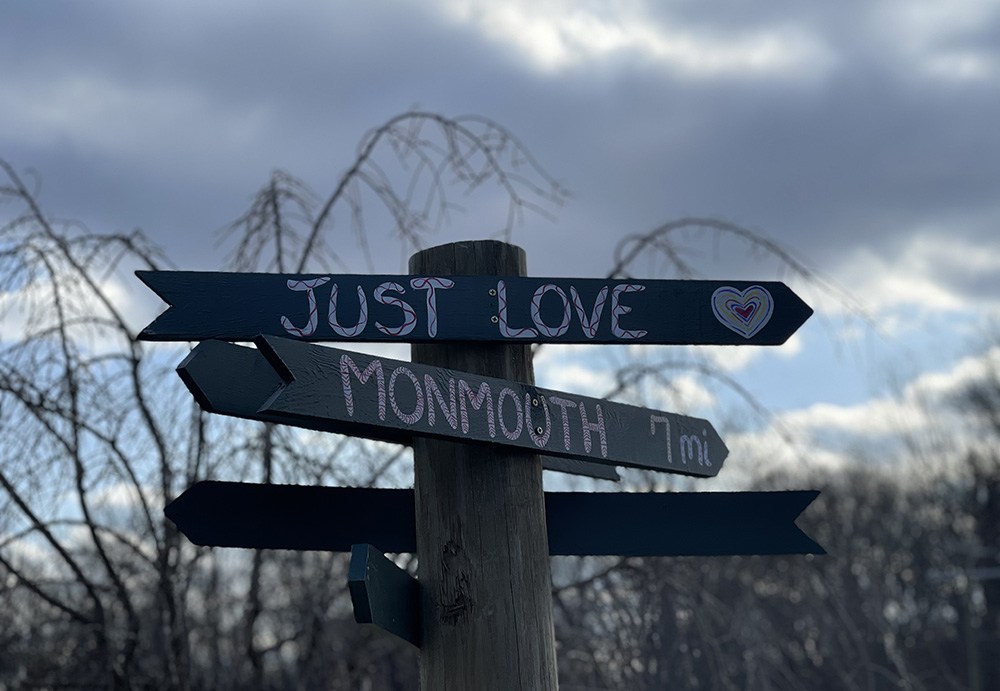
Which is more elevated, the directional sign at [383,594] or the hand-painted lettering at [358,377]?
the hand-painted lettering at [358,377]

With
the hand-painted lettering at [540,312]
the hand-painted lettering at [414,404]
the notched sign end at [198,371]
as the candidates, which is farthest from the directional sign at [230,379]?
the hand-painted lettering at [540,312]

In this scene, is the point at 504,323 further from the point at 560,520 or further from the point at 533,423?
the point at 560,520

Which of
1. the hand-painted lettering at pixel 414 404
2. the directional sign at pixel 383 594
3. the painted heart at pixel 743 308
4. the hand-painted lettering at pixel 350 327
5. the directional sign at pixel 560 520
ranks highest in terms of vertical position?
the painted heart at pixel 743 308

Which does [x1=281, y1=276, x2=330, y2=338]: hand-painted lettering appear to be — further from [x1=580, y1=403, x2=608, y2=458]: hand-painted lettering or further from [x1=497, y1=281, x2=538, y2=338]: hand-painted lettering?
[x1=580, y1=403, x2=608, y2=458]: hand-painted lettering

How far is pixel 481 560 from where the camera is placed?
7.24ft

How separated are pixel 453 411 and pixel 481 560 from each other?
1.14ft

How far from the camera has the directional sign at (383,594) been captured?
6.38ft

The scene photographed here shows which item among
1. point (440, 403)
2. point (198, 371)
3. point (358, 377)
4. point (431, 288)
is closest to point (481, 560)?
point (440, 403)

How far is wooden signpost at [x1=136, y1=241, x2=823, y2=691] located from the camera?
6.70 ft

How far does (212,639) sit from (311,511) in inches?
89.8

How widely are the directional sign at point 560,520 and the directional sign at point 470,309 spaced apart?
1.34 ft

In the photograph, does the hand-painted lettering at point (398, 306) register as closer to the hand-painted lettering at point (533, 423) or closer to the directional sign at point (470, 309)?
the directional sign at point (470, 309)

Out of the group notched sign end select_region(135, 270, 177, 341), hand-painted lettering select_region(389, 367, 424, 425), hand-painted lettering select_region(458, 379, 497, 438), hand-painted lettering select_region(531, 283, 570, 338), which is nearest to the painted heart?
hand-painted lettering select_region(531, 283, 570, 338)

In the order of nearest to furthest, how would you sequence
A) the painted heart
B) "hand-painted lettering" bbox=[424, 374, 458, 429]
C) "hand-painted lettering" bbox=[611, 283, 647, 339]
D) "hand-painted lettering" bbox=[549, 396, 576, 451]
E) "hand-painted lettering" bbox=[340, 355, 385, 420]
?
"hand-painted lettering" bbox=[340, 355, 385, 420] < "hand-painted lettering" bbox=[424, 374, 458, 429] < "hand-painted lettering" bbox=[549, 396, 576, 451] < "hand-painted lettering" bbox=[611, 283, 647, 339] < the painted heart
